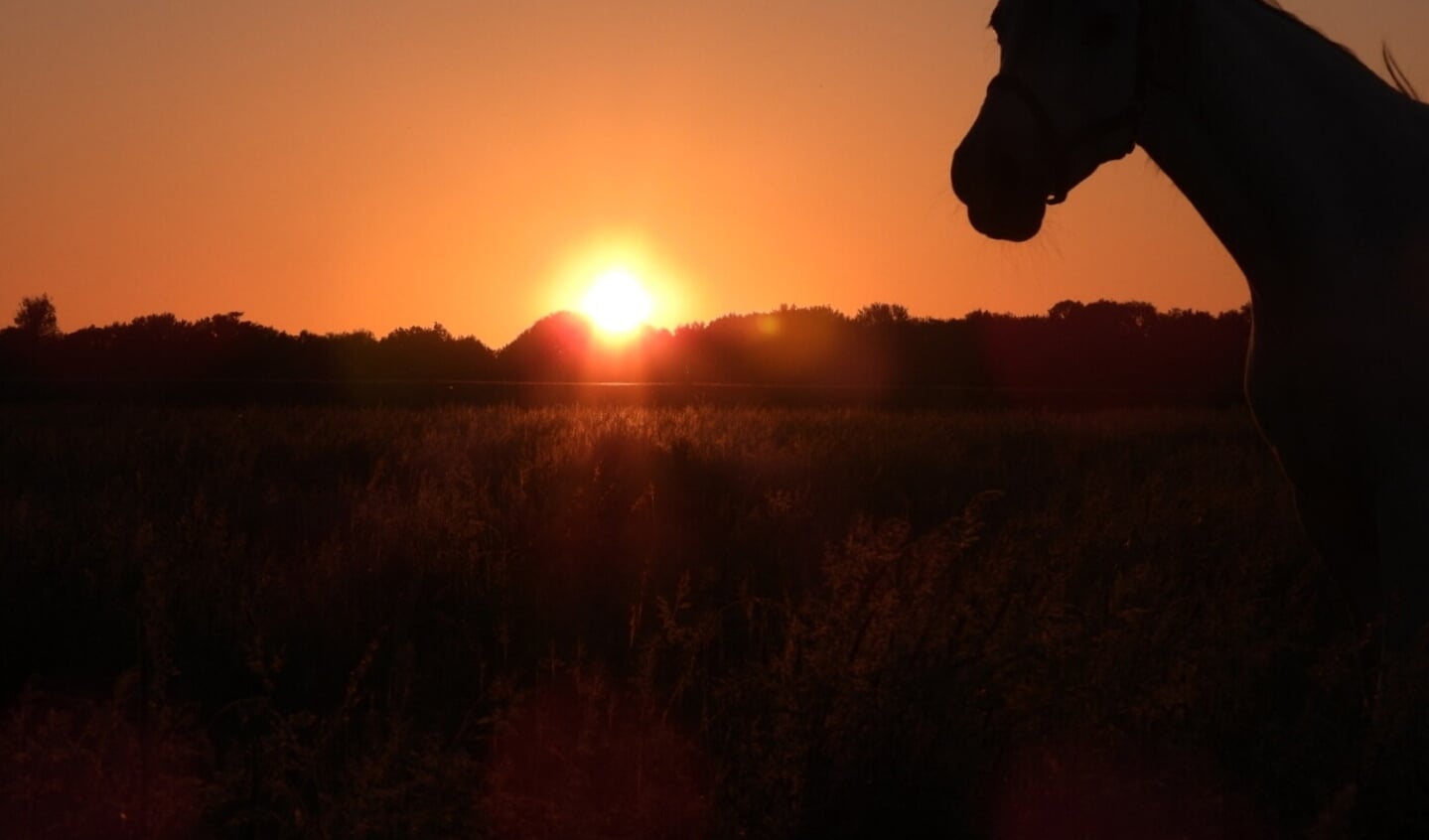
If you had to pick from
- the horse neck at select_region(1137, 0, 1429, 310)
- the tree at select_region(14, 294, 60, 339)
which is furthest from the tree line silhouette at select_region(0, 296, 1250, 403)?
the horse neck at select_region(1137, 0, 1429, 310)

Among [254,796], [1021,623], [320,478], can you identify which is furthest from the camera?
[320,478]

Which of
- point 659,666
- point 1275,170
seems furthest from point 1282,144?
point 659,666

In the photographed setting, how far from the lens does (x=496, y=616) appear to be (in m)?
5.79

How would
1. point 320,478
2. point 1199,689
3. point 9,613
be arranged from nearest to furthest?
point 1199,689, point 9,613, point 320,478

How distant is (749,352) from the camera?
54.8 m

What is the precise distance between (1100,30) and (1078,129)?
0.27 meters

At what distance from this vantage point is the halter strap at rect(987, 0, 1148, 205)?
344 centimetres

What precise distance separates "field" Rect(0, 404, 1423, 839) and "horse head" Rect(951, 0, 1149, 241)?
87 cm

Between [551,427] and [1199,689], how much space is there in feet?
39.6

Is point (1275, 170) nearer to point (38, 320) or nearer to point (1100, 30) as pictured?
point (1100, 30)

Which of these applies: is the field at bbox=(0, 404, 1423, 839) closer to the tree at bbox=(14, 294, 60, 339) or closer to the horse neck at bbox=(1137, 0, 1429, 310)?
the horse neck at bbox=(1137, 0, 1429, 310)

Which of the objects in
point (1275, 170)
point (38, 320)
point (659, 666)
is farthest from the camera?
point (38, 320)

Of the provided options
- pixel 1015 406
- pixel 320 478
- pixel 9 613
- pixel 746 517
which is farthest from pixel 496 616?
pixel 1015 406

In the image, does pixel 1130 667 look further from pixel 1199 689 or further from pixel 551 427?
pixel 551 427
